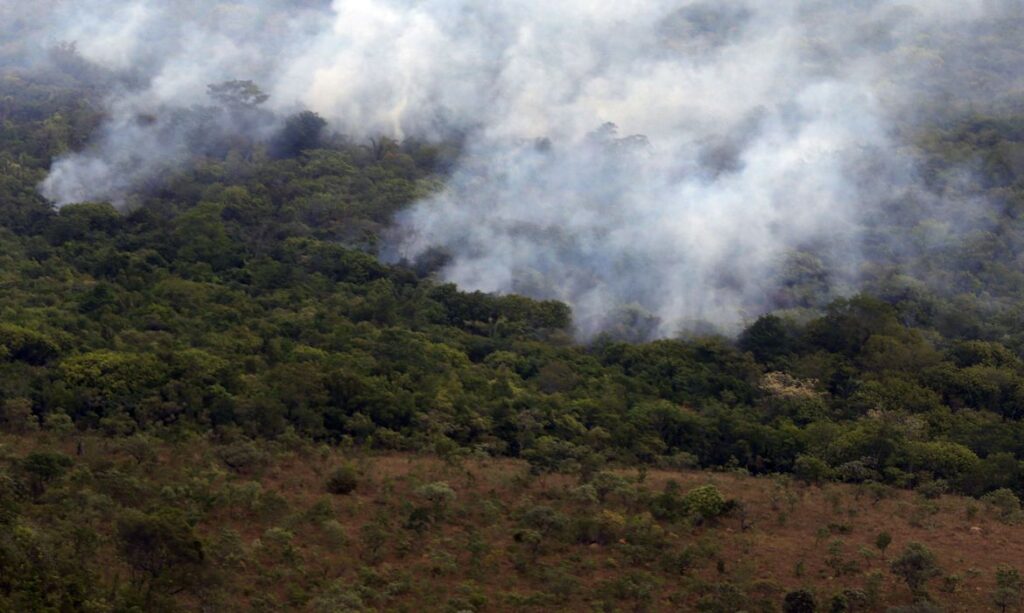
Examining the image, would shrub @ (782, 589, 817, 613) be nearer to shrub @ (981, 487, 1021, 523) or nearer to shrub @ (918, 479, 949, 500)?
shrub @ (981, 487, 1021, 523)

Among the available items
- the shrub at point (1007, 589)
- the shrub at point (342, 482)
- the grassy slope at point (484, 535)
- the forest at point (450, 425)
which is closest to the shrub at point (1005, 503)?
the forest at point (450, 425)

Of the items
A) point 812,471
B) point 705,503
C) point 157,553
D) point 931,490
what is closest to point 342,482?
point 157,553

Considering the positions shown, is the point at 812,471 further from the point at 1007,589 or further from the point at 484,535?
the point at 484,535

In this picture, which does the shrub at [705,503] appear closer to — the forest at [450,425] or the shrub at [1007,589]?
the forest at [450,425]

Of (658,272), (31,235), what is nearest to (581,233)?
(658,272)

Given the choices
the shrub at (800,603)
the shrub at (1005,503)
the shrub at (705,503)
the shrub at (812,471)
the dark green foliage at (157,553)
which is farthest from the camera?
the shrub at (812,471)

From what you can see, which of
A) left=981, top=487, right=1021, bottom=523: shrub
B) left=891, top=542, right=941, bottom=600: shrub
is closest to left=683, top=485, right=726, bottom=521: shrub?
left=891, top=542, right=941, bottom=600: shrub
